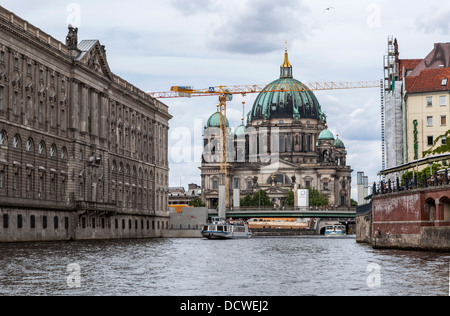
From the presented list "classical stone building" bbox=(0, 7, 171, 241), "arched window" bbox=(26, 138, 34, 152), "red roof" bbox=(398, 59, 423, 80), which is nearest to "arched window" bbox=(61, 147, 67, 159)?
"classical stone building" bbox=(0, 7, 171, 241)

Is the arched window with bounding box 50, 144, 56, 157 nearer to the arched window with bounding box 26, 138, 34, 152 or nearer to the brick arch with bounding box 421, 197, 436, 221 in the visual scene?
the arched window with bounding box 26, 138, 34, 152

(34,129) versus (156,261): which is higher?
(34,129)

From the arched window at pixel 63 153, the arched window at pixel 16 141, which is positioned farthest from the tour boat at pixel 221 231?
the arched window at pixel 16 141

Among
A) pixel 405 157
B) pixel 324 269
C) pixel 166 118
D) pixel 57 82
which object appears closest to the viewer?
pixel 324 269

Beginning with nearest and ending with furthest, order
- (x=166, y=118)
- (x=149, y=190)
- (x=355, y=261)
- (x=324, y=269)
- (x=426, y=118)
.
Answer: (x=324, y=269)
(x=355, y=261)
(x=426, y=118)
(x=149, y=190)
(x=166, y=118)

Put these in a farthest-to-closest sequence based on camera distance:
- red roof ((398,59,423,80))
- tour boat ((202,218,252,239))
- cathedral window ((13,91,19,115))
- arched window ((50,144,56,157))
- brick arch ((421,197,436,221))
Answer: red roof ((398,59,423,80))
tour boat ((202,218,252,239))
arched window ((50,144,56,157))
cathedral window ((13,91,19,115))
brick arch ((421,197,436,221))

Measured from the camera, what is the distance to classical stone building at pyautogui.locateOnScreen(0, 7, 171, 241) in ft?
293

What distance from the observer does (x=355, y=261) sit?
193 ft

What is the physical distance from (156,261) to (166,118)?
9775 centimetres

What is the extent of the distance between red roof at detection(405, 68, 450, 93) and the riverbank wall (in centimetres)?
3395

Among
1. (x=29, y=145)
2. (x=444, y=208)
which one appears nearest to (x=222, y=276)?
(x=444, y=208)

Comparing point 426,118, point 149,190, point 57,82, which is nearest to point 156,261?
point 57,82

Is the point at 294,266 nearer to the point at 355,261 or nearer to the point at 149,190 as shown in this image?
the point at 355,261

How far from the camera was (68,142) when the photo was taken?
4136 inches
